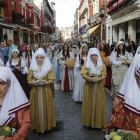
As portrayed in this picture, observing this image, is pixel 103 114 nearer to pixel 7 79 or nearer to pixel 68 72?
pixel 7 79

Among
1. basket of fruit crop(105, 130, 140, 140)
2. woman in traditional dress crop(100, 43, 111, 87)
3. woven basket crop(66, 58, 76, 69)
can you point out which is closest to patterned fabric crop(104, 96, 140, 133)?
basket of fruit crop(105, 130, 140, 140)

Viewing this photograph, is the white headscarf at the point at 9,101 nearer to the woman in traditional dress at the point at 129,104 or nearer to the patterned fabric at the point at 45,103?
the woman in traditional dress at the point at 129,104

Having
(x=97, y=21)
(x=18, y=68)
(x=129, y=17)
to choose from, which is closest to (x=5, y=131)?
(x=18, y=68)

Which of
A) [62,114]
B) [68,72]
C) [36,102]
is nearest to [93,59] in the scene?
[36,102]

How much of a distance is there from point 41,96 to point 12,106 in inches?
74.4

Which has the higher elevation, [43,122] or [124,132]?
[124,132]

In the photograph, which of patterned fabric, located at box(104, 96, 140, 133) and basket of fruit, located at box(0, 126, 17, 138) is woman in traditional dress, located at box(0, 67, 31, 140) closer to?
basket of fruit, located at box(0, 126, 17, 138)

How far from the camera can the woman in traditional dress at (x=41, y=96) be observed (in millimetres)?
4145

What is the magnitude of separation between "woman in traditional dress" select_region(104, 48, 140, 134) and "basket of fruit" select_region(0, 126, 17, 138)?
1.16 meters

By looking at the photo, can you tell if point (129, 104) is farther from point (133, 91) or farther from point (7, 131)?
point (7, 131)

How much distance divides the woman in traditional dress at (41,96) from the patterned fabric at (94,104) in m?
0.80

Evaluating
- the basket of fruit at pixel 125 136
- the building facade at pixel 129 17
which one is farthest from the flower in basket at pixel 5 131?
the building facade at pixel 129 17

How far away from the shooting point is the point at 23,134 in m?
2.22

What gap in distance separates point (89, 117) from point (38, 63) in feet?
5.54
